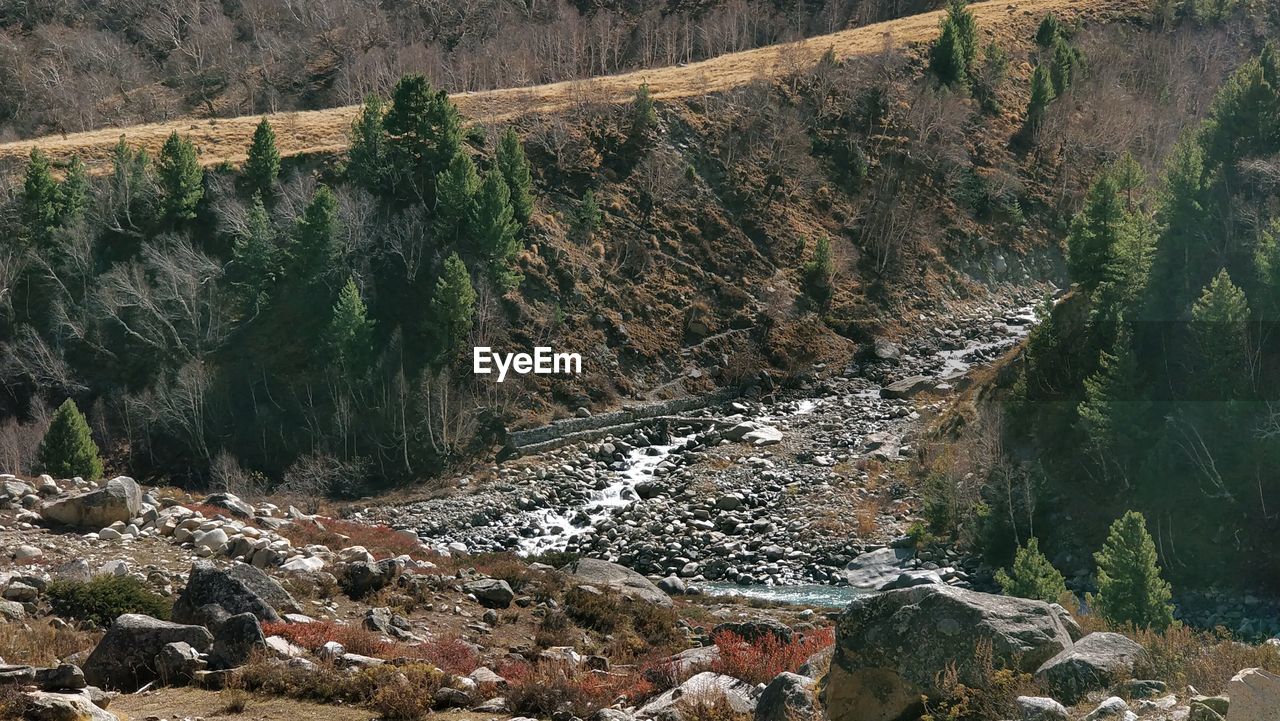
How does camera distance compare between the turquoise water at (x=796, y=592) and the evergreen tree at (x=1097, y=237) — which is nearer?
the turquoise water at (x=796, y=592)

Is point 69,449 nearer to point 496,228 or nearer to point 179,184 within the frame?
point 179,184

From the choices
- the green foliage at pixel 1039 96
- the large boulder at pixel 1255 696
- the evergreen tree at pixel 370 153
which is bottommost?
the large boulder at pixel 1255 696

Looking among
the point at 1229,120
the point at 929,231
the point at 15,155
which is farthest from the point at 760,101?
the point at 15,155

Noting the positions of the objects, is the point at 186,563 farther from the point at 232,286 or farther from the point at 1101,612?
the point at 232,286

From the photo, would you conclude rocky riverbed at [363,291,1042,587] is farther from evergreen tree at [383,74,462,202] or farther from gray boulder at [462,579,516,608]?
gray boulder at [462,579,516,608]

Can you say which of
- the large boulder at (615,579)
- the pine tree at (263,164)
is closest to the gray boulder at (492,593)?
the large boulder at (615,579)

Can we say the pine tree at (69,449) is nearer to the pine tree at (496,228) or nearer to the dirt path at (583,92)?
the pine tree at (496,228)
